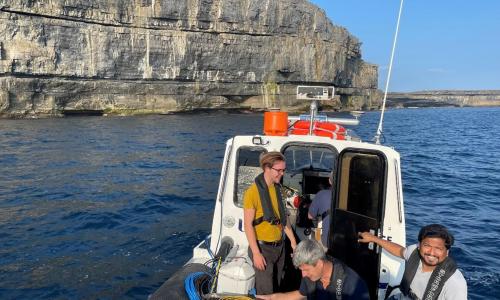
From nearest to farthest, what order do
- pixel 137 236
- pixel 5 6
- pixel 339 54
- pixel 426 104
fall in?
1. pixel 137 236
2. pixel 5 6
3. pixel 339 54
4. pixel 426 104

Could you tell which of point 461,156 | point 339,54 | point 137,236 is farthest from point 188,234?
point 339,54

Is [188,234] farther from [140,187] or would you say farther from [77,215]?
[140,187]

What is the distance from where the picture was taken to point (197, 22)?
59.3 meters

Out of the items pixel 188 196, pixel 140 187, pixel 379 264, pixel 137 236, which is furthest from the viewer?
pixel 140 187

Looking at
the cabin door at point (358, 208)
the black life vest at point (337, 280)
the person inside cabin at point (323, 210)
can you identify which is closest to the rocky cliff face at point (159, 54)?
the person inside cabin at point (323, 210)

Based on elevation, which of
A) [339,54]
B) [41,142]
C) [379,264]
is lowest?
[41,142]

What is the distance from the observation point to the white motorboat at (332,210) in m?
4.60

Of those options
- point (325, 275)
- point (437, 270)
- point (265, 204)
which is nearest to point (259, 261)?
point (265, 204)

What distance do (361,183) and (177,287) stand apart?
2.61 metres

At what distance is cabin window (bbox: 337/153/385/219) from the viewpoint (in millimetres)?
5148

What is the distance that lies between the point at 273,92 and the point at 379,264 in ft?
202

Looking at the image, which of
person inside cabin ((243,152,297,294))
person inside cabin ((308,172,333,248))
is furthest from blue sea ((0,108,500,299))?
person inside cabin ((308,172,333,248))

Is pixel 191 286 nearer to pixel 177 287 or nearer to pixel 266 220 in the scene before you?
pixel 177 287

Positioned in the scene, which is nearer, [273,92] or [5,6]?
[5,6]
